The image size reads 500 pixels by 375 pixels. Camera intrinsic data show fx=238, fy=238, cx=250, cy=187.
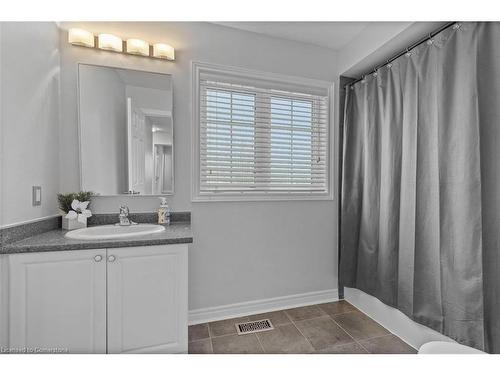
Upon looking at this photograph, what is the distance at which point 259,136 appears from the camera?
84.8 inches

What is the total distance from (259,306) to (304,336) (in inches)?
18.4

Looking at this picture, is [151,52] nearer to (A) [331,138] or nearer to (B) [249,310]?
(A) [331,138]

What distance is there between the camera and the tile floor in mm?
1652

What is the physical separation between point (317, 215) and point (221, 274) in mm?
1049

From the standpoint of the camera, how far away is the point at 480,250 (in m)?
1.24

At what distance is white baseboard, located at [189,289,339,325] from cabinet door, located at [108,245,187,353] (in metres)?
0.57

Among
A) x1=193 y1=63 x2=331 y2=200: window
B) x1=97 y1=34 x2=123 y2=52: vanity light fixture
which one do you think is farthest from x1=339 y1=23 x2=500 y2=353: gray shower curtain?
x1=97 y1=34 x2=123 y2=52: vanity light fixture

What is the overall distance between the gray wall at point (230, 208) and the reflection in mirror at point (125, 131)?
0.07 m

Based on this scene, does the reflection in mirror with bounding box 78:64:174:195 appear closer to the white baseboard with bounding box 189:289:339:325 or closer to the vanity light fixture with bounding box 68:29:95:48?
the vanity light fixture with bounding box 68:29:95:48

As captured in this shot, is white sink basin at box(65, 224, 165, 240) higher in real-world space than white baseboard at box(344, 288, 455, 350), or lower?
higher

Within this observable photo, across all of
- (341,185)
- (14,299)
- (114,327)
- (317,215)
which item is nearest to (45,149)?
(14,299)

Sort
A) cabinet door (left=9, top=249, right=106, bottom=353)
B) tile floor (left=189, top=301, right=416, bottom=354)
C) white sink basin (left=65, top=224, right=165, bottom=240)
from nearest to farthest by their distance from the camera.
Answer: cabinet door (left=9, top=249, right=106, bottom=353)
white sink basin (left=65, top=224, right=165, bottom=240)
tile floor (left=189, top=301, right=416, bottom=354)

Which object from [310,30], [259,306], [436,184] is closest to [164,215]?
[259,306]

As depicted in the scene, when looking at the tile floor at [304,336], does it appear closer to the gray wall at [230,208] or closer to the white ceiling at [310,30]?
the gray wall at [230,208]
